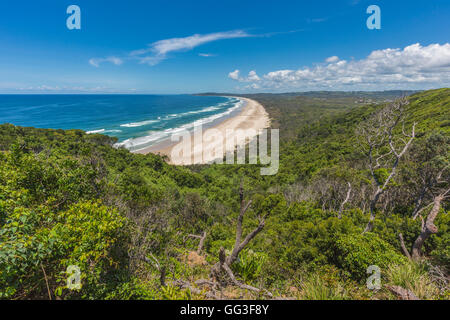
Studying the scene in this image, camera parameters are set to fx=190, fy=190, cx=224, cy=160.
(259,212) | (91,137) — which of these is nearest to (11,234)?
(259,212)

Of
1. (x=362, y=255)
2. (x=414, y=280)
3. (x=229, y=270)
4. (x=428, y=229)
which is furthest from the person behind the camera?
(x=428, y=229)

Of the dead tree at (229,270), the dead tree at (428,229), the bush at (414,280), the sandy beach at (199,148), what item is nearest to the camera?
the bush at (414,280)

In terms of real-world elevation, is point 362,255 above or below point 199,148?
below

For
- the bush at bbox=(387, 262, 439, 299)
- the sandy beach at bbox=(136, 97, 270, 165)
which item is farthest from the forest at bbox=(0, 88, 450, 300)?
the sandy beach at bbox=(136, 97, 270, 165)

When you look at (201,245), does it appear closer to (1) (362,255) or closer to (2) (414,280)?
(1) (362,255)

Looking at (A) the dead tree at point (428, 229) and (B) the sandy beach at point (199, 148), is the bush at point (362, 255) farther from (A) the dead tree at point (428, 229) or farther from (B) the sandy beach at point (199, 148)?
(B) the sandy beach at point (199, 148)

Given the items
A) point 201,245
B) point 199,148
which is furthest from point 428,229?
point 199,148

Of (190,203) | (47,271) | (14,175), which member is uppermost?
(14,175)

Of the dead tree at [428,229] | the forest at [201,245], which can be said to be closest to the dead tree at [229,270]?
the forest at [201,245]

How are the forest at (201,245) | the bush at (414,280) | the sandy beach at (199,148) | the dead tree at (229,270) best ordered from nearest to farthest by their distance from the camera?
the forest at (201,245), the bush at (414,280), the dead tree at (229,270), the sandy beach at (199,148)
